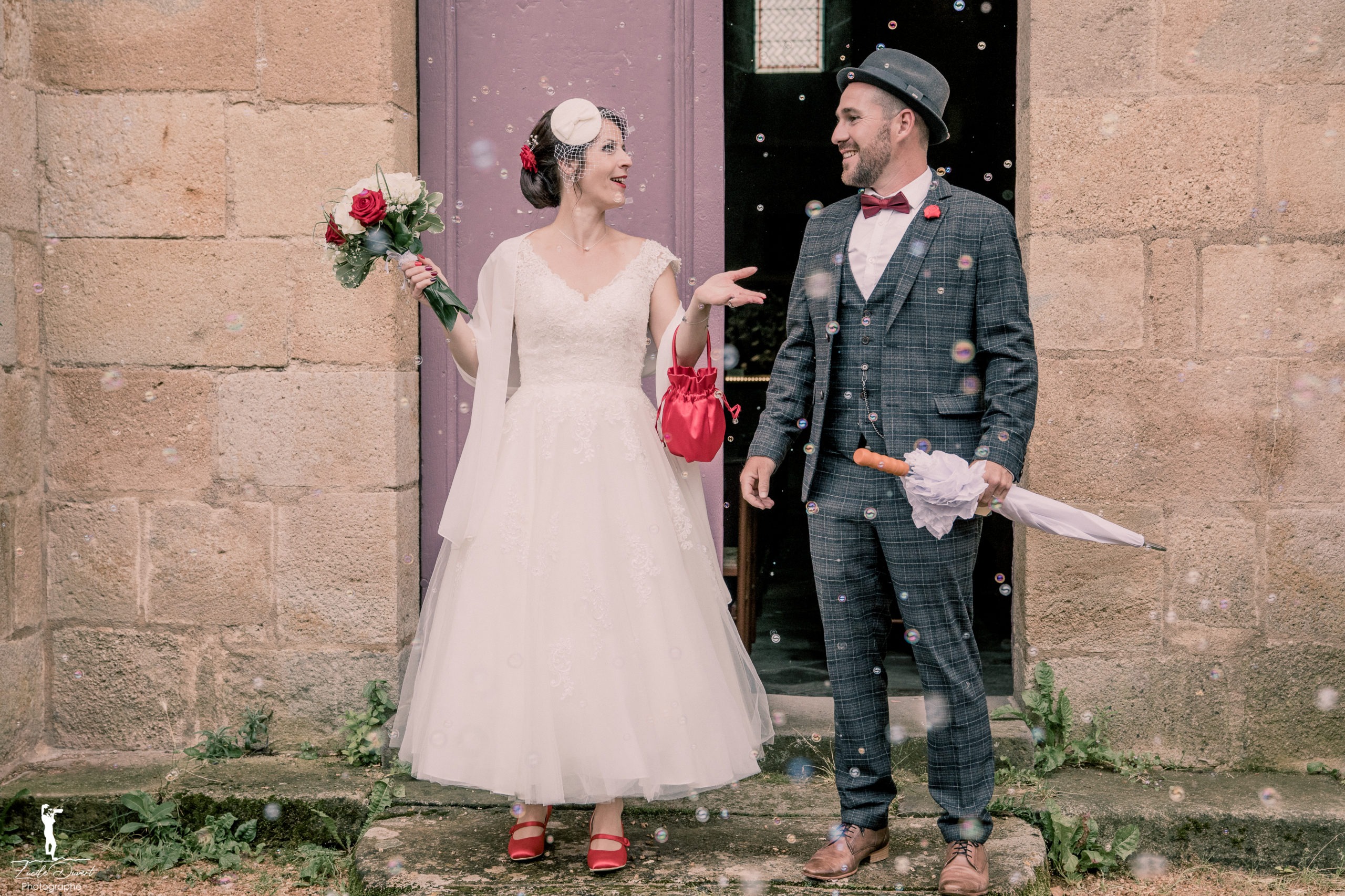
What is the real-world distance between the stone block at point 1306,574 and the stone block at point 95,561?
12.8 feet

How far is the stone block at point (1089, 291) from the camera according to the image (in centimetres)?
376

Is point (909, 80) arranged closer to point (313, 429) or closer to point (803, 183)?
point (313, 429)

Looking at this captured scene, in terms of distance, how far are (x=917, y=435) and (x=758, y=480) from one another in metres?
0.43

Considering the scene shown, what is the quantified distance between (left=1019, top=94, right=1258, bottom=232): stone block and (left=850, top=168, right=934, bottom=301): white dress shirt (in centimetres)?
99

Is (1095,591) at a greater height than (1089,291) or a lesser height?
lesser

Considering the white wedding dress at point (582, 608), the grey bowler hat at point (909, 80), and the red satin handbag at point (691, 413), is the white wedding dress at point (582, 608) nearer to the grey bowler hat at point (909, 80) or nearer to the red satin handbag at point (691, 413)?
the red satin handbag at point (691, 413)

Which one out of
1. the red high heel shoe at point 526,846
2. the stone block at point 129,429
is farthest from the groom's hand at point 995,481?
the stone block at point 129,429

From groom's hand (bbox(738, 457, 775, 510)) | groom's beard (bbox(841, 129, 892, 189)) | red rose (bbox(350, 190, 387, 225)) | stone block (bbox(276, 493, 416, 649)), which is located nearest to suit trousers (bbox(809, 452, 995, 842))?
groom's hand (bbox(738, 457, 775, 510))

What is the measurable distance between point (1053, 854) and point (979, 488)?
1368 mm

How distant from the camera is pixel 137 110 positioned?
3.92m

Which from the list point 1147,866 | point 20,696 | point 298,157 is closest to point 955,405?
point 1147,866

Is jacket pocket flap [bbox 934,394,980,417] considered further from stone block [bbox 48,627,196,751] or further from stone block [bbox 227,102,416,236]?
stone block [bbox 48,627,196,751]

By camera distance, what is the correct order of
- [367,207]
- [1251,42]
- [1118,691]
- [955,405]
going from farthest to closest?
[1118,691] < [1251,42] < [367,207] < [955,405]

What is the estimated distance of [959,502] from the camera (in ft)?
8.93
